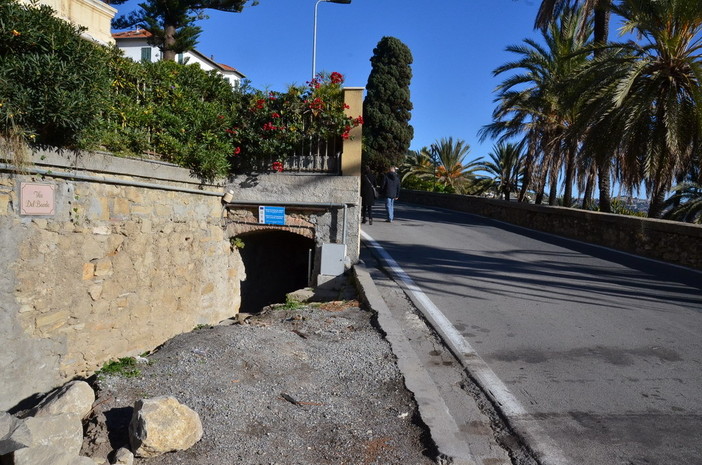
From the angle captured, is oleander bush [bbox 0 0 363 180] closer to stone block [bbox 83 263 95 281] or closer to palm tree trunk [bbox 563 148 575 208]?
stone block [bbox 83 263 95 281]

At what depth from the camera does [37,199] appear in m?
5.88

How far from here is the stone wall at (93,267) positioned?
5680 mm

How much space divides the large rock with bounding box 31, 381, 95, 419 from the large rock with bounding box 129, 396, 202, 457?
647 millimetres

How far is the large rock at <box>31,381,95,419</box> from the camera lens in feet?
14.3

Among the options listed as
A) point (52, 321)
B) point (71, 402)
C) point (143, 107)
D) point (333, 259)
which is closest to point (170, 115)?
point (143, 107)

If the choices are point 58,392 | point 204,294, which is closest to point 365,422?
point 58,392

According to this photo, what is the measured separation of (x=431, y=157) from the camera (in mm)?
42938

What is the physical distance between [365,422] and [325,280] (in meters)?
5.68

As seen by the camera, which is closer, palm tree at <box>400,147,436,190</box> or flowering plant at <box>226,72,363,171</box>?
flowering plant at <box>226,72,363,171</box>

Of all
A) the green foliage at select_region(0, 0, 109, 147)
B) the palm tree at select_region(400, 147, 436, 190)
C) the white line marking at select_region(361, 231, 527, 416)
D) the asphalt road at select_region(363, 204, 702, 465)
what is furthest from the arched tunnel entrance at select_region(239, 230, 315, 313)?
the palm tree at select_region(400, 147, 436, 190)

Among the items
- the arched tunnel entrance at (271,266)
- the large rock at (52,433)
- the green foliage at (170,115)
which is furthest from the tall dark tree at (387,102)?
the large rock at (52,433)

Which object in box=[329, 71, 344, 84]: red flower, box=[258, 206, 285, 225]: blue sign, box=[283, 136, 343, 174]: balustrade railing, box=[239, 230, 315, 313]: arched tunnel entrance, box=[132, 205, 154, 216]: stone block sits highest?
box=[329, 71, 344, 84]: red flower

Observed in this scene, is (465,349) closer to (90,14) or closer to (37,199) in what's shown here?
(37,199)

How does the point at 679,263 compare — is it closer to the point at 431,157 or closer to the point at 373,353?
the point at 373,353
